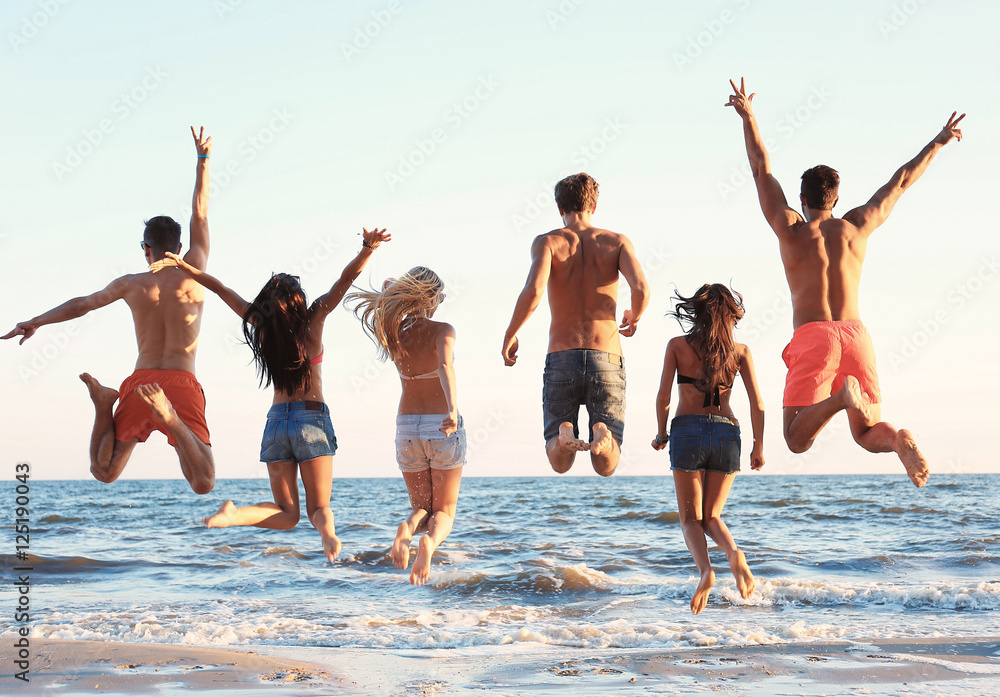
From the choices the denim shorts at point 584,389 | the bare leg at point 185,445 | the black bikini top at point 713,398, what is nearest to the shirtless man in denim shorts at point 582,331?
the denim shorts at point 584,389

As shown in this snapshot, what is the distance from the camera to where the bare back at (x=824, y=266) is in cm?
746

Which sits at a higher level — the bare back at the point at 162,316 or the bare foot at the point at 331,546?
the bare back at the point at 162,316

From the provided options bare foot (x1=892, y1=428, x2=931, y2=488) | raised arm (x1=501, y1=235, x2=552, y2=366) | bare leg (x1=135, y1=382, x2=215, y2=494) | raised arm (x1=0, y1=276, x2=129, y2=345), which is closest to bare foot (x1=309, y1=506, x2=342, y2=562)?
bare leg (x1=135, y1=382, x2=215, y2=494)

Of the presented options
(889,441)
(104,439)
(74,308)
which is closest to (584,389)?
(889,441)

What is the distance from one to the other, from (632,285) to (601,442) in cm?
131

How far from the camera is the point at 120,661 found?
13.6 m

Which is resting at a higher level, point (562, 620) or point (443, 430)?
point (443, 430)

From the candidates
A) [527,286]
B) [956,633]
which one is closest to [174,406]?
[527,286]

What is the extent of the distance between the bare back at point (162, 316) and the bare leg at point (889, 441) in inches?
233

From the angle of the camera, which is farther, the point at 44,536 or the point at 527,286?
the point at 44,536

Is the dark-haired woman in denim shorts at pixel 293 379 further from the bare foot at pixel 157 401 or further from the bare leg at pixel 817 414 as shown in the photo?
the bare leg at pixel 817 414

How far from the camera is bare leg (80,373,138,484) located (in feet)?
25.7

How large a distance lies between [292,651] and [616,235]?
34.7ft

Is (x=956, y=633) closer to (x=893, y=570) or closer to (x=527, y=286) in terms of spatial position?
(x=893, y=570)
